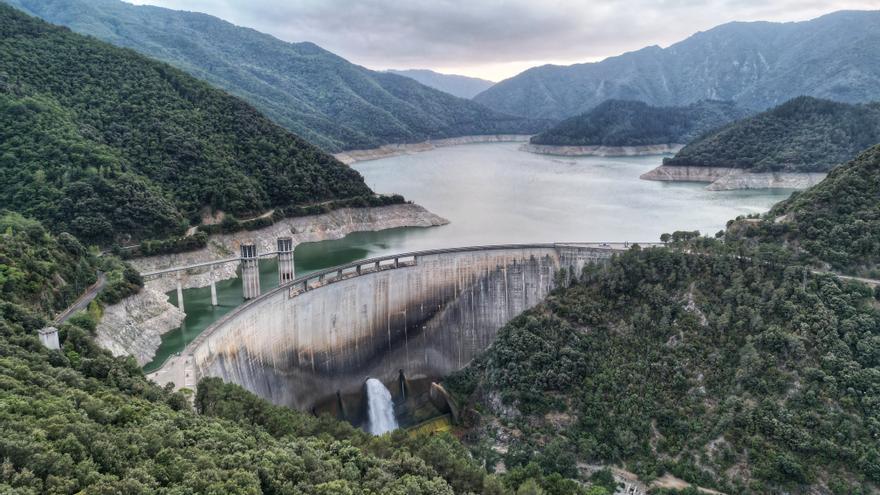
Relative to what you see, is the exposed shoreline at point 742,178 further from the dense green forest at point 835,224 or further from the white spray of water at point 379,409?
the white spray of water at point 379,409

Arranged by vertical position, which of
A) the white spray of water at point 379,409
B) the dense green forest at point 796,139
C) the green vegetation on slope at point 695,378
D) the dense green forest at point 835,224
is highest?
the dense green forest at point 796,139

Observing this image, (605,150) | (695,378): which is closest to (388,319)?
(695,378)

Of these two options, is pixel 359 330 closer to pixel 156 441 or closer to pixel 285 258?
pixel 285 258

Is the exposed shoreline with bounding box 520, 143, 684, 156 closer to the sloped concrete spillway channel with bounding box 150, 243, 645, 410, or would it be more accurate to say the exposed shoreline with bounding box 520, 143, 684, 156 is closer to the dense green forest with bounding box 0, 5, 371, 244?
the dense green forest with bounding box 0, 5, 371, 244

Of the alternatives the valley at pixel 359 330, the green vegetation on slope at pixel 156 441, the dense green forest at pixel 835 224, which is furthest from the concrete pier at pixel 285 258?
the dense green forest at pixel 835 224

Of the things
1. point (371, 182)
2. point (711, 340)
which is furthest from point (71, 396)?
point (371, 182)

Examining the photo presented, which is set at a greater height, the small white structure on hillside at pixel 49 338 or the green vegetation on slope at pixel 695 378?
the small white structure on hillside at pixel 49 338
